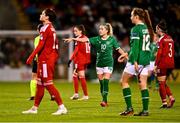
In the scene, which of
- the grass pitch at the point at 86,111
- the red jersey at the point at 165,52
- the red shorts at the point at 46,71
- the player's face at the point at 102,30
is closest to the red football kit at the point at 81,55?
the grass pitch at the point at 86,111

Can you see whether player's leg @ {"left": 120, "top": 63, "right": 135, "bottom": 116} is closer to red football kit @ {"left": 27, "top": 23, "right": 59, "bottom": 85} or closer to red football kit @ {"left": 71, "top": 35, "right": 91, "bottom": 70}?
red football kit @ {"left": 27, "top": 23, "right": 59, "bottom": 85}

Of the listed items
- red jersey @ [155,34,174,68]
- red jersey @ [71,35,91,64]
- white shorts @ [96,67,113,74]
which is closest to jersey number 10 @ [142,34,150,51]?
red jersey @ [155,34,174,68]

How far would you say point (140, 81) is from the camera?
1403cm

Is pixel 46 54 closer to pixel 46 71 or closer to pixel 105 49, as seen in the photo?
pixel 46 71

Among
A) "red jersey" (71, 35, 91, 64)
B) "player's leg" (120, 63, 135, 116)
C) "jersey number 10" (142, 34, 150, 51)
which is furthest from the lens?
"red jersey" (71, 35, 91, 64)

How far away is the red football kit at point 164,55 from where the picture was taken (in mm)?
16828

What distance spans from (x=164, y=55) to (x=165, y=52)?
0.30 feet

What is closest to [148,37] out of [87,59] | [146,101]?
[146,101]

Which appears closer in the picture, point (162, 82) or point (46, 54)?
point (46, 54)

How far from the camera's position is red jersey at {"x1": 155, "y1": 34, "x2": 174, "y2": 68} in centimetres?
1683

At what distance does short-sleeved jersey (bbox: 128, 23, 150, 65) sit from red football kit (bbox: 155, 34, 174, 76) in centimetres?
294

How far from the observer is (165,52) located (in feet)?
55.5

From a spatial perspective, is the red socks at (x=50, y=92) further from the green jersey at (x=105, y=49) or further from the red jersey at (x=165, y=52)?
the red jersey at (x=165, y=52)

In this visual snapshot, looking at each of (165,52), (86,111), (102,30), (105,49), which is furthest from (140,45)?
(105,49)
